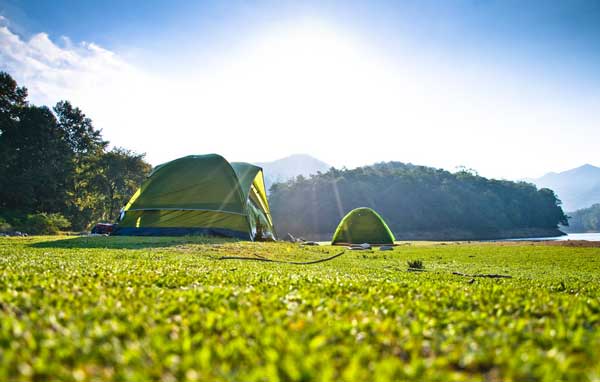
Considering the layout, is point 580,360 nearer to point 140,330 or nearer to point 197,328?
point 197,328

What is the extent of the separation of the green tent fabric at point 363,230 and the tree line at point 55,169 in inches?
829

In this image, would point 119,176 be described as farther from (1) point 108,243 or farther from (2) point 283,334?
(2) point 283,334

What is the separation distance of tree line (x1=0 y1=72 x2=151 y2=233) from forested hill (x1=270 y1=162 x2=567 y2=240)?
4641 cm

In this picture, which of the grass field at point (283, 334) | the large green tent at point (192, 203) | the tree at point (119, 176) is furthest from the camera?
the tree at point (119, 176)

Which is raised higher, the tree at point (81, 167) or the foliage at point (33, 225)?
the tree at point (81, 167)

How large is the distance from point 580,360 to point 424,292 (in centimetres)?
211

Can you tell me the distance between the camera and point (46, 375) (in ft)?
5.44

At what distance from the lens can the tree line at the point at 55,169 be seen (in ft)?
105

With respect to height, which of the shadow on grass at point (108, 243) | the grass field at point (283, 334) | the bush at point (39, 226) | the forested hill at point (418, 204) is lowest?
the grass field at point (283, 334)

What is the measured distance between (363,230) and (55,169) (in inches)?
1195

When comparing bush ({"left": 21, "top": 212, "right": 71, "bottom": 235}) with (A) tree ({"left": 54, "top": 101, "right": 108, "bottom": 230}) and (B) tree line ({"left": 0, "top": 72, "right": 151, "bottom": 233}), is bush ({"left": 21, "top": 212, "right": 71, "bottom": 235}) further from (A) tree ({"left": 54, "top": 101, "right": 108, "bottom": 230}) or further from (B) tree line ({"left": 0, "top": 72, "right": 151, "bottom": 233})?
(A) tree ({"left": 54, "top": 101, "right": 108, "bottom": 230})

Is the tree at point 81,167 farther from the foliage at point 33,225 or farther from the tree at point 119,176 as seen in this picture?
the foliage at point 33,225

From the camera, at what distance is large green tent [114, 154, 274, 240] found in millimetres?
19656

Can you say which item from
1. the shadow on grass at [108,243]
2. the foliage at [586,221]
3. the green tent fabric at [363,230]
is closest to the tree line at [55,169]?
the shadow on grass at [108,243]
